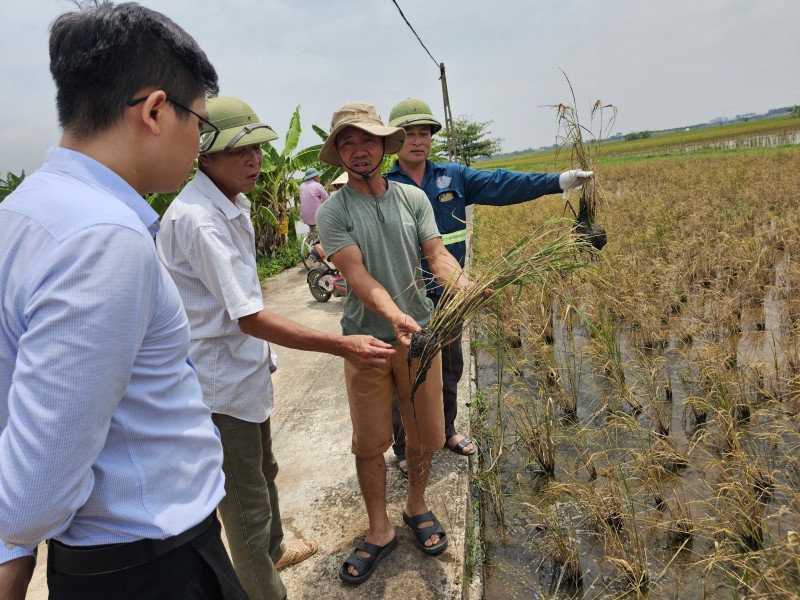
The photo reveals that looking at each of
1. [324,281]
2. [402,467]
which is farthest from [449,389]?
[324,281]

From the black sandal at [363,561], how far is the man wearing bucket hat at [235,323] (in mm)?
304

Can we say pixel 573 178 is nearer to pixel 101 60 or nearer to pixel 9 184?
pixel 101 60

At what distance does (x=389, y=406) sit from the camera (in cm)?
199

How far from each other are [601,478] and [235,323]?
2.14 m

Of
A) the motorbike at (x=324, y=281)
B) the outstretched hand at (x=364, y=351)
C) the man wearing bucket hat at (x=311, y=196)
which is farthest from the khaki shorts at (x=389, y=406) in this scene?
the man wearing bucket hat at (x=311, y=196)

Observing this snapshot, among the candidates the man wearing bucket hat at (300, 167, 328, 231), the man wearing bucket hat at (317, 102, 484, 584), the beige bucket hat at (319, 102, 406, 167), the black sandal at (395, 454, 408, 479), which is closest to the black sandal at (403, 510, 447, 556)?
the man wearing bucket hat at (317, 102, 484, 584)

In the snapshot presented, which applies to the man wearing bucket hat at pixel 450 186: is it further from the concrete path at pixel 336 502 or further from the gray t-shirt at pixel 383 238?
the gray t-shirt at pixel 383 238

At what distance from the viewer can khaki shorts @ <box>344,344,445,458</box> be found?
6.31 ft

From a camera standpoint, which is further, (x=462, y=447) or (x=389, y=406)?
(x=462, y=447)

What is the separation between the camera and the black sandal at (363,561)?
75.3 inches

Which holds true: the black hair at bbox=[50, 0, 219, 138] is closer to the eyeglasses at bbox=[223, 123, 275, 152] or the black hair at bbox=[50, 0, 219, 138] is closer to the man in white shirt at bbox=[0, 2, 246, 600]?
the man in white shirt at bbox=[0, 2, 246, 600]

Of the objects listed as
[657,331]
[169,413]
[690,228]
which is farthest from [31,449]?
[690,228]

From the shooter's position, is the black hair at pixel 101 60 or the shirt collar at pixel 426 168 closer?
the black hair at pixel 101 60

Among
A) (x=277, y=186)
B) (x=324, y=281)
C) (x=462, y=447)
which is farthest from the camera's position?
(x=277, y=186)
